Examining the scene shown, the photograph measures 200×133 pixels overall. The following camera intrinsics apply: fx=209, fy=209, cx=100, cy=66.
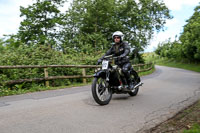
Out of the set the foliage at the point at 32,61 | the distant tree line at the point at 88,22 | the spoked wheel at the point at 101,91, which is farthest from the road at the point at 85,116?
the distant tree line at the point at 88,22

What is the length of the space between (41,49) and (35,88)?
3672mm

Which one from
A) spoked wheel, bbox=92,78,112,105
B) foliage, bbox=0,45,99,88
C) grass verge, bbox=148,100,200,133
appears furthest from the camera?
foliage, bbox=0,45,99,88

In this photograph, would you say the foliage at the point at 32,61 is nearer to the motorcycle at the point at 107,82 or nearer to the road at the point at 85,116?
the road at the point at 85,116

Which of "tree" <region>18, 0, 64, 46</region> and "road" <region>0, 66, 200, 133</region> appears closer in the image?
"road" <region>0, 66, 200, 133</region>

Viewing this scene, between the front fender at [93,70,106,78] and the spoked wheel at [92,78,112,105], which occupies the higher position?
the front fender at [93,70,106,78]

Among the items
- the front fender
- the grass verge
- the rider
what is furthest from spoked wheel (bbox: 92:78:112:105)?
the grass verge

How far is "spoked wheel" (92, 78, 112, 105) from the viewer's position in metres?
5.33

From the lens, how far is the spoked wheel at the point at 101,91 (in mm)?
5332

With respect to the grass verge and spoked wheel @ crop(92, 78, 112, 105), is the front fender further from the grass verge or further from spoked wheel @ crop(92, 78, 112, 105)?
the grass verge

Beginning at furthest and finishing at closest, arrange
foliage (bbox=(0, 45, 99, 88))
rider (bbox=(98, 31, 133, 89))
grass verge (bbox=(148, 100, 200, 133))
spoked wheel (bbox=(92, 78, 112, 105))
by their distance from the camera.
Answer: foliage (bbox=(0, 45, 99, 88)), rider (bbox=(98, 31, 133, 89)), spoked wheel (bbox=(92, 78, 112, 105)), grass verge (bbox=(148, 100, 200, 133))

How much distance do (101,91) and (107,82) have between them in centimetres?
35

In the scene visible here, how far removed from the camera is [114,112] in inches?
191

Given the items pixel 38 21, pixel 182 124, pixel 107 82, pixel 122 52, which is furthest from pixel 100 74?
pixel 38 21

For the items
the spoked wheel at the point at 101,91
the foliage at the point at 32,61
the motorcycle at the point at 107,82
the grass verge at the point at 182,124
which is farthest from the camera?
the foliage at the point at 32,61
